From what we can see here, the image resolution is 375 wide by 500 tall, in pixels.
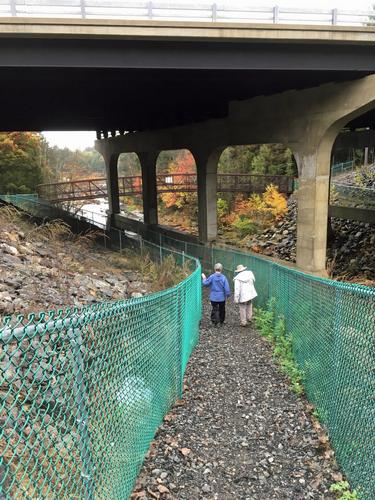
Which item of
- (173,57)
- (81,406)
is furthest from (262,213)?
(81,406)

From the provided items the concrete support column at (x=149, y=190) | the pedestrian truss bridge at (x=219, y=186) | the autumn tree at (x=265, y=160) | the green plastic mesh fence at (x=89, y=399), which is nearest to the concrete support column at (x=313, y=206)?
the green plastic mesh fence at (x=89, y=399)

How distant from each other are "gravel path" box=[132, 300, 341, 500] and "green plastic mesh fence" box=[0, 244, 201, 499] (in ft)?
0.98

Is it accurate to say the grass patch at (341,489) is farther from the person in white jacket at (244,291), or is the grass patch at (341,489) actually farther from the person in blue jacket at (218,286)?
the person in blue jacket at (218,286)

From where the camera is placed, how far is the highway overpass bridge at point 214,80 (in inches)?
444

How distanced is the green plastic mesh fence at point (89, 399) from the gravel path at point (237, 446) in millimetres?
299

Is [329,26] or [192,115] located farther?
[192,115]

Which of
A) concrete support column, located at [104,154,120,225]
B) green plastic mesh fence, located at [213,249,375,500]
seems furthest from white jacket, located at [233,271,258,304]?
concrete support column, located at [104,154,120,225]

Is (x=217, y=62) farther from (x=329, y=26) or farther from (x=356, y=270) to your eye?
(x=356, y=270)

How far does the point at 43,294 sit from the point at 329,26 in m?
11.5

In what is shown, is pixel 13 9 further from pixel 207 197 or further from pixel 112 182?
pixel 112 182

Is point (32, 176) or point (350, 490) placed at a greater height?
point (32, 176)

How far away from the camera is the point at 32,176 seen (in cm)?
4194

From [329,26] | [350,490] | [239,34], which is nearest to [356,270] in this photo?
[329,26]

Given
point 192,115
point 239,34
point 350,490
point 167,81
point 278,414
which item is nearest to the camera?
point 350,490
